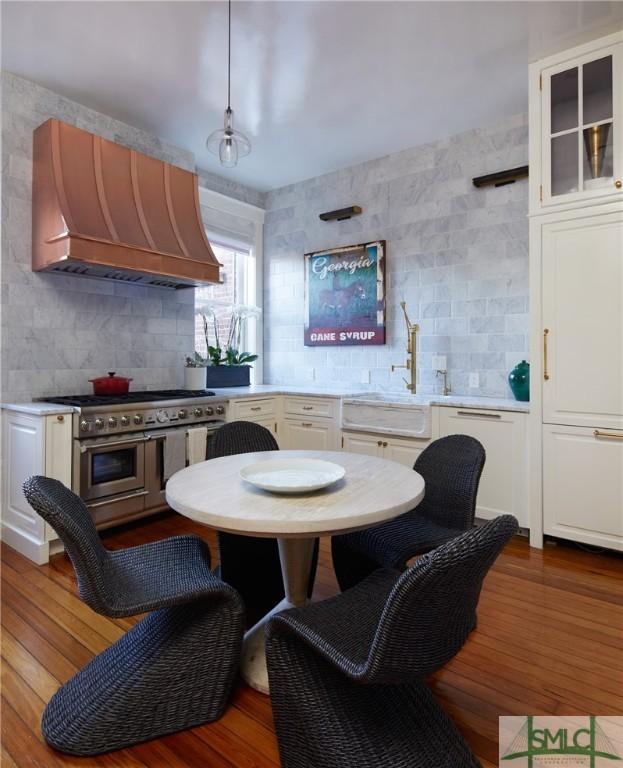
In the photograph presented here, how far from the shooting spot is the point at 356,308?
14.2 feet

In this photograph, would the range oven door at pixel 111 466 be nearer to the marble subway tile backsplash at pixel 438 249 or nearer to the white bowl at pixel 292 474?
the white bowl at pixel 292 474

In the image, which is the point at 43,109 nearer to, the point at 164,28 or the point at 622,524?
the point at 164,28

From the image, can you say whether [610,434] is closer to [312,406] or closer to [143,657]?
[312,406]

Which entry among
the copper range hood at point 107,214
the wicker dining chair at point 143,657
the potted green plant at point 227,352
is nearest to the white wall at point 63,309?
the copper range hood at point 107,214

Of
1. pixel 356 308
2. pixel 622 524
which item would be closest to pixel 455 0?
pixel 356 308

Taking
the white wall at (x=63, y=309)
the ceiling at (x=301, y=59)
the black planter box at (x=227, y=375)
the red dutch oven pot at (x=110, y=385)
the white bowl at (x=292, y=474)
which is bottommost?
the white bowl at (x=292, y=474)

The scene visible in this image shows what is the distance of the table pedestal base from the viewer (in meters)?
1.70

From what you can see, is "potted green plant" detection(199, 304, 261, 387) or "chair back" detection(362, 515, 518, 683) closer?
"chair back" detection(362, 515, 518, 683)

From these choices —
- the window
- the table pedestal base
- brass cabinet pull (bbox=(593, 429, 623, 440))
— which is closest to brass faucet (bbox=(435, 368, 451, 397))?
brass cabinet pull (bbox=(593, 429, 623, 440))

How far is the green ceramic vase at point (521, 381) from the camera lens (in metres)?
3.24

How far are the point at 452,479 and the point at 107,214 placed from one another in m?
2.72

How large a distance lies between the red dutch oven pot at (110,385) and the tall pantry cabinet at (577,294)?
2759 mm

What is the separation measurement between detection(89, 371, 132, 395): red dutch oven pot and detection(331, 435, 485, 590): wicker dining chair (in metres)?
2.04

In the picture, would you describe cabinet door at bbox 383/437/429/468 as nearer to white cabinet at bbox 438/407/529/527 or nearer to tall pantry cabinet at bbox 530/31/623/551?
white cabinet at bbox 438/407/529/527
